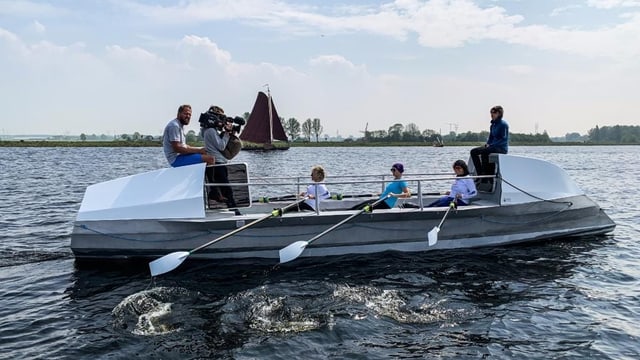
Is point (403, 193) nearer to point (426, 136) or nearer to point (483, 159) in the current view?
point (483, 159)

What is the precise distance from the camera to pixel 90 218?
32.4 feet

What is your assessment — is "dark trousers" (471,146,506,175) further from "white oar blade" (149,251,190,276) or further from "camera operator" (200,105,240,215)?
"white oar blade" (149,251,190,276)

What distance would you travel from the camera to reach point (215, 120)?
34.6ft

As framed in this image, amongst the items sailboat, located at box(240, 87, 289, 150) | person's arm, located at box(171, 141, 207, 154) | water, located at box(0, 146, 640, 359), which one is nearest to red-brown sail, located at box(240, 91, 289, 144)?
sailboat, located at box(240, 87, 289, 150)

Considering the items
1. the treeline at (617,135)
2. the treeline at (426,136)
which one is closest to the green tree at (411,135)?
the treeline at (426,136)

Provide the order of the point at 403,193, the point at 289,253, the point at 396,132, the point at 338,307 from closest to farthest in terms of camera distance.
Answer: the point at 338,307 < the point at 289,253 < the point at 403,193 < the point at 396,132

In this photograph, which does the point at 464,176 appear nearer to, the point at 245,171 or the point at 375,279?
the point at 375,279

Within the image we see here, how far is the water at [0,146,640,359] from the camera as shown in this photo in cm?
698

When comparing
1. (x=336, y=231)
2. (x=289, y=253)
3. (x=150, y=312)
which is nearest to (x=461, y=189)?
(x=336, y=231)

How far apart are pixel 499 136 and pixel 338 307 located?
237 inches

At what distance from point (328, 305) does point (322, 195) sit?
3.61 meters

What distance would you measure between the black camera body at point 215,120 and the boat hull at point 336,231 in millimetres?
1924

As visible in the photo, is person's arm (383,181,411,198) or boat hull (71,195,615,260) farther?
person's arm (383,181,411,198)

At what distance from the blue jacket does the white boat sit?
46 cm
